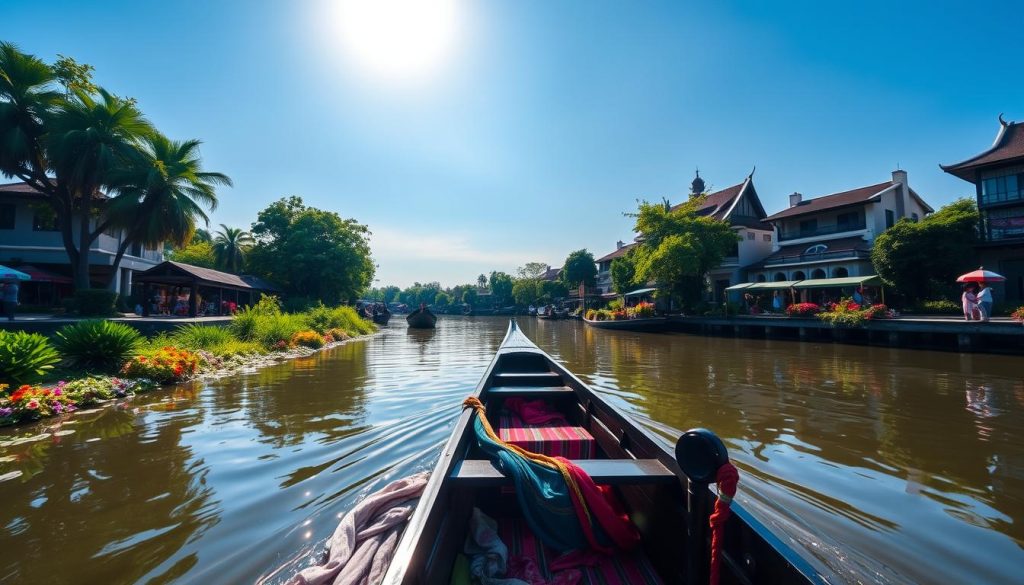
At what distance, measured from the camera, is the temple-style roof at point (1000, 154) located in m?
19.8

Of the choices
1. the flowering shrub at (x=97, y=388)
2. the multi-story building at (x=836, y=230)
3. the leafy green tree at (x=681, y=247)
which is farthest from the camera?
the leafy green tree at (x=681, y=247)

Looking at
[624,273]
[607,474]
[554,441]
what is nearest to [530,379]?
[554,441]

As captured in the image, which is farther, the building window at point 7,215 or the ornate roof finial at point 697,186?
the ornate roof finial at point 697,186

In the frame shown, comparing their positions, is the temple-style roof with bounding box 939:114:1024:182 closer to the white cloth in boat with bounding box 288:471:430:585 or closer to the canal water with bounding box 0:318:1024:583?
the canal water with bounding box 0:318:1024:583

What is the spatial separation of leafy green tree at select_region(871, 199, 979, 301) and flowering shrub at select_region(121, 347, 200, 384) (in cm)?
2729

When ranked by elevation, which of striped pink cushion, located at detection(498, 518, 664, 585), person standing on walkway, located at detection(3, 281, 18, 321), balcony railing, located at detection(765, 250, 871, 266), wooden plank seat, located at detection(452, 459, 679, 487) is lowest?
striped pink cushion, located at detection(498, 518, 664, 585)

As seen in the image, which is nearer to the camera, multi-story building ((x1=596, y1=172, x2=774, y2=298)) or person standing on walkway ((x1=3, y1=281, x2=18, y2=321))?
person standing on walkway ((x1=3, y1=281, x2=18, y2=321))

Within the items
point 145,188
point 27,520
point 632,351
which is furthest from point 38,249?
point 632,351

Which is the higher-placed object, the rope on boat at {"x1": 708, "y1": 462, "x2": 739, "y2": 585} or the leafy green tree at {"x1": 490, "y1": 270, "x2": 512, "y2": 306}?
the leafy green tree at {"x1": 490, "y1": 270, "x2": 512, "y2": 306}

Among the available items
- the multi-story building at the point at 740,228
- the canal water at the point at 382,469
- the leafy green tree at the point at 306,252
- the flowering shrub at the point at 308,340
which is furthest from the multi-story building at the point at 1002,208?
the leafy green tree at the point at 306,252

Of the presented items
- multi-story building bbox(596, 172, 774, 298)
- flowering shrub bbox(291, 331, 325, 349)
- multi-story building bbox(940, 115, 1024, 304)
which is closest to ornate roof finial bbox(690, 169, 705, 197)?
multi-story building bbox(596, 172, 774, 298)

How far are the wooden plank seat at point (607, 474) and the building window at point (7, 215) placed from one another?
29.3 metres

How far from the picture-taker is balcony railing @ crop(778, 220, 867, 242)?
25562mm

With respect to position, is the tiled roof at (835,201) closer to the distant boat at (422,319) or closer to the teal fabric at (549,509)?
the distant boat at (422,319)
